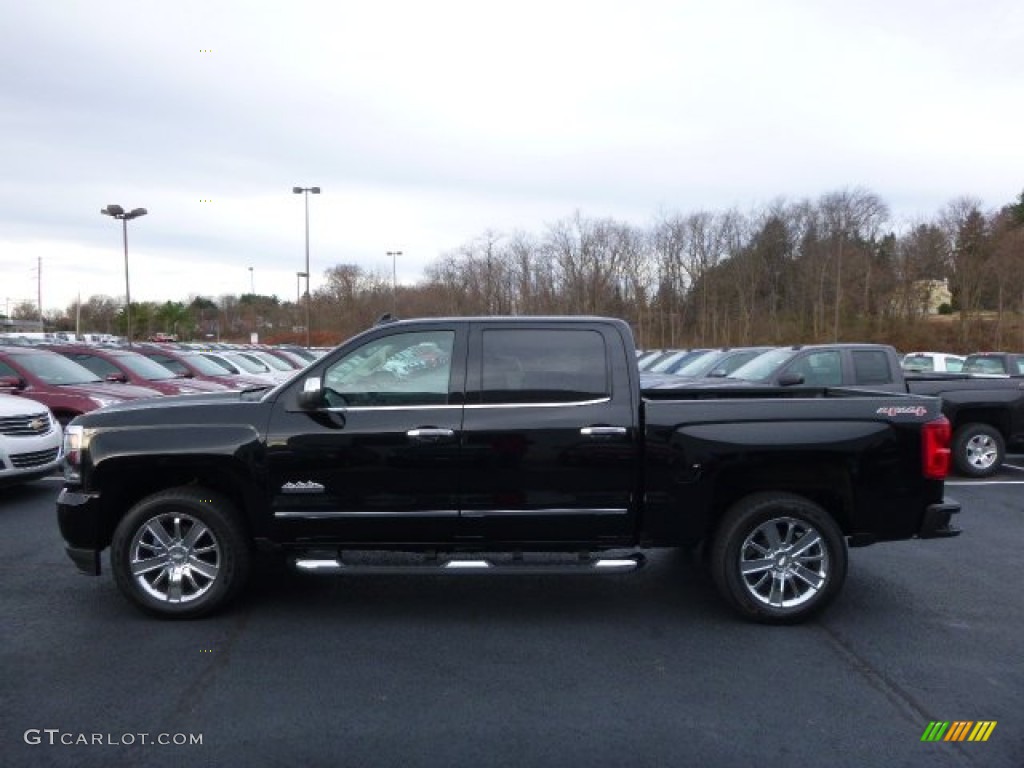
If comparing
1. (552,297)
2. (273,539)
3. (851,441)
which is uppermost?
(552,297)

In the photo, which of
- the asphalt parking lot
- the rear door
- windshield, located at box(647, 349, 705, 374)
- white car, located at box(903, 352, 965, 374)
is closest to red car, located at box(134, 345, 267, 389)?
windshield, located at box(647, 349, 705, 374)

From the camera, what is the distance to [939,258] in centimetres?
5666

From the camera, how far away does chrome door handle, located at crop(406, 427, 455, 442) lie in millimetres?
5059

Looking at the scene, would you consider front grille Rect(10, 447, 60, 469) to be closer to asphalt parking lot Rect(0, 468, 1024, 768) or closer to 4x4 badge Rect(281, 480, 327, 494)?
asphalt parking lot Rect(0, 468, 1024, 768)

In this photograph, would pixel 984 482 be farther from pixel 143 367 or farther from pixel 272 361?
pixel 272 361

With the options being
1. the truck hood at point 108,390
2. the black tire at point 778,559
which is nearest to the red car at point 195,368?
the truck hood at point 108,390

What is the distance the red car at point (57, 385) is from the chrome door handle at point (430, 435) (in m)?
7.44

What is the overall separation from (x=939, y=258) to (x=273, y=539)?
60763 millimetres

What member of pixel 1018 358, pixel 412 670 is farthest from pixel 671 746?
pixel 1018 358

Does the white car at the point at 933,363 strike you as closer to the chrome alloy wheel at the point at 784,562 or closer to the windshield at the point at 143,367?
the windshield at the point at 143,367

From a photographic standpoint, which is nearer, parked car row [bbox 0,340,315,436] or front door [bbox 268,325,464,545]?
front door [bbox 268,325,464,545]

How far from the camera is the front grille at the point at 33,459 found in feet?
28.7

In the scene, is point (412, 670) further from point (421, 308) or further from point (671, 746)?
point (421, 308)

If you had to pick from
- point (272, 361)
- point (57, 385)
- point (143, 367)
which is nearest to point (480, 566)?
point (57, 385)
